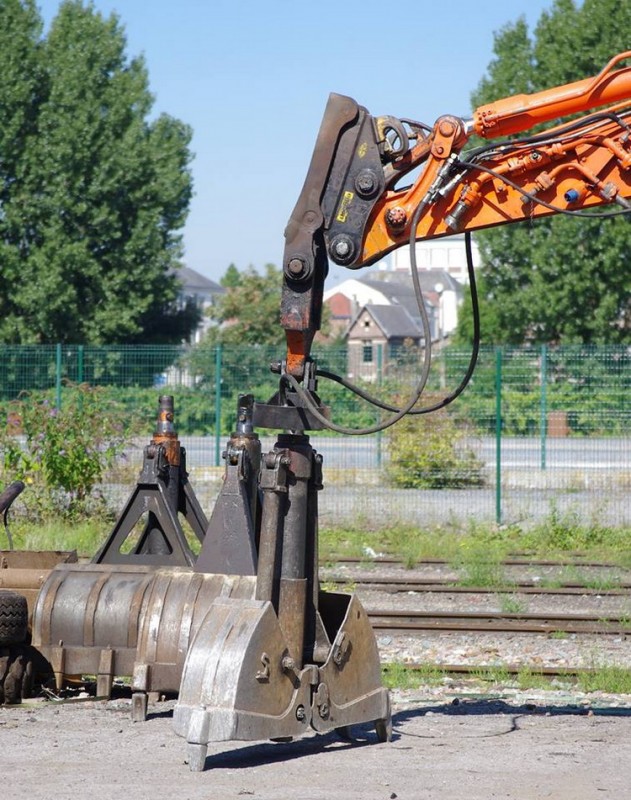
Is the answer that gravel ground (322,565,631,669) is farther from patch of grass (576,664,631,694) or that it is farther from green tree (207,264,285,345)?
green tree (207,264,285,345)

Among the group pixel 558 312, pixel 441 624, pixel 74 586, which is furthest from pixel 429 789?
pixel 558 312

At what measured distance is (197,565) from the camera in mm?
8680

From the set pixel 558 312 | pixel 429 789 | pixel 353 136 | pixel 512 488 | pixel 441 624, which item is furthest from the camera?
pixel 558 312

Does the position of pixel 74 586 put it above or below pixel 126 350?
below

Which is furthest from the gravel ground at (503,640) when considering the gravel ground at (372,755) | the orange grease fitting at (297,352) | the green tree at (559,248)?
the green tree at (559,248)

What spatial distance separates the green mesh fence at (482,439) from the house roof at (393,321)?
73408 millimetres

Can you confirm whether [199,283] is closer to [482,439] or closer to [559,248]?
[559,248]

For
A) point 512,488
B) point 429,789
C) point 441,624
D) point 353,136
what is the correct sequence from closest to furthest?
point 429,789
point 353,136
point 441,624
point 512,488

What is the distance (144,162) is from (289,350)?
35769 mm

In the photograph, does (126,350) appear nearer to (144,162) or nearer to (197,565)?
(197,565)

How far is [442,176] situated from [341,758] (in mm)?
3357

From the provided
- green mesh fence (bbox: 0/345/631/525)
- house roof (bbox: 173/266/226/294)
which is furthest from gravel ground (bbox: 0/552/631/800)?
house roof (bbox: 173/266/226/294)

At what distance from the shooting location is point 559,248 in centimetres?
3947

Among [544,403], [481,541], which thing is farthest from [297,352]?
[544,403]
